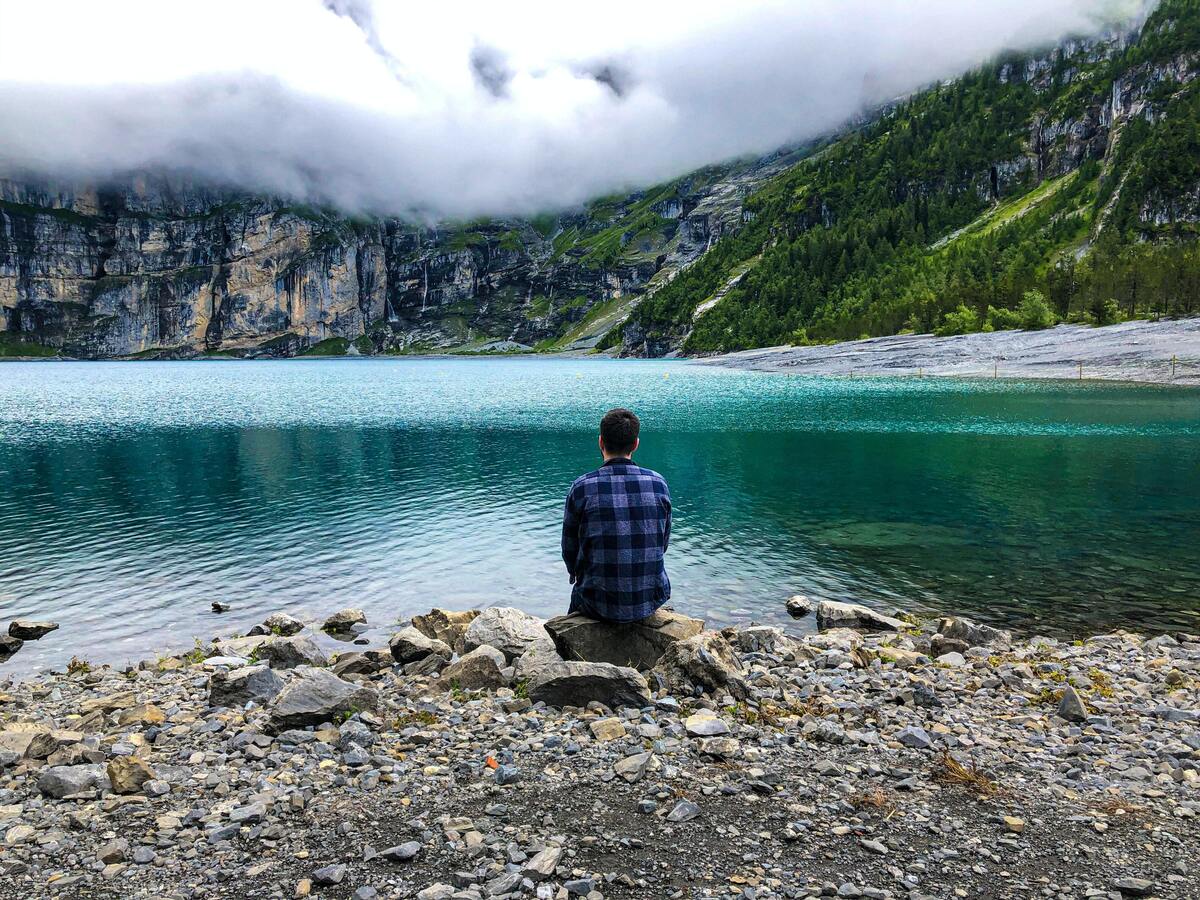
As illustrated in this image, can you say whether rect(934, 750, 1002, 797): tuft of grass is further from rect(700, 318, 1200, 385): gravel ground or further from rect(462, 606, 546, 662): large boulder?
rect(700, 318, 1200, 385): gravel ground

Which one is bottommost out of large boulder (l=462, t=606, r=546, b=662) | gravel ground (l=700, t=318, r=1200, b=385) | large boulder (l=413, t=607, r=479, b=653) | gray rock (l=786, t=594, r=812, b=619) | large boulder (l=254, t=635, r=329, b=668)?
gray rock (l=786, t=594, r=812, b=619)

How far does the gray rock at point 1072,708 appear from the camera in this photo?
10.7 m

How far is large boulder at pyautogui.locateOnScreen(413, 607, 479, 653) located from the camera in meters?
17.3

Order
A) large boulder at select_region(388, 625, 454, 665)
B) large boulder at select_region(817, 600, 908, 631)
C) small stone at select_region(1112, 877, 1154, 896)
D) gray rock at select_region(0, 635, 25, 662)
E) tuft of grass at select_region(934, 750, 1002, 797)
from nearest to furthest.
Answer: small stone at select_region(1112, 877, 1154, 896) → tuft of grass at select_region(934, 750, 1002, 797) → large boulder at select_region(388, 625, 454, 665) → gray rock at select_region(0, 635, 25, 662) → large boulder at select_region(817, 600, 908, 631)

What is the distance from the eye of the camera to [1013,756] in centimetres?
938

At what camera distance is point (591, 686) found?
11.0m

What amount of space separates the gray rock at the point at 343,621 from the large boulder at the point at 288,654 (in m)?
3.71

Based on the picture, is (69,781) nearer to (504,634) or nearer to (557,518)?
(504,634)

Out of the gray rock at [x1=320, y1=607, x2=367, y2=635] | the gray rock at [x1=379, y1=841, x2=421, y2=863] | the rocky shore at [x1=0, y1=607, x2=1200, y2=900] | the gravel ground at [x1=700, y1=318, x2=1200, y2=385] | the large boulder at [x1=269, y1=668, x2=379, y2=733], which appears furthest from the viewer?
the gravel ground at [x1=700, y1=318, x2=1200, y2=385]

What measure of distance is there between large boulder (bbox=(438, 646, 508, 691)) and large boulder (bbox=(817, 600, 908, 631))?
9929mm

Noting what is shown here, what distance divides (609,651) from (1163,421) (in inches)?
2814

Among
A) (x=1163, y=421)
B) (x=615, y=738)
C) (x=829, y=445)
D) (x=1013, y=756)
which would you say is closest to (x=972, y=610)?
(x=1013, y=756)

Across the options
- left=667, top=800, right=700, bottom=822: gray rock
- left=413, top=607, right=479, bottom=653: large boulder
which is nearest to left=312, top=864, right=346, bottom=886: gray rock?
left=667, top=800, right=700, bottom=822: gray rock

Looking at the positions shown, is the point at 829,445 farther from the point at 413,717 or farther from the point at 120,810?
the point at 120,810
